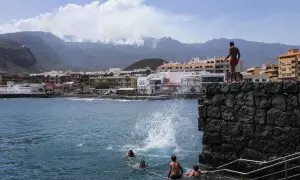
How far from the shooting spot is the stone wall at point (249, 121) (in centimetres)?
1633

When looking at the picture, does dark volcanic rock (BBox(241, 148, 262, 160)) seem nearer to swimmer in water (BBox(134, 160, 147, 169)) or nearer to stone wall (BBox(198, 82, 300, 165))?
stone wall (BBox(198, 82, 300, 165))

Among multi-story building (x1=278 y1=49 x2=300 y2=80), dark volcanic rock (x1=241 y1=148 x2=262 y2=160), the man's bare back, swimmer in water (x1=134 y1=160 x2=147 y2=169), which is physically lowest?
swimmer in water (x1=134 y1=160 x2=147 y2=169)

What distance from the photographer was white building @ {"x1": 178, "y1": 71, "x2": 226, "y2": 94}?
189 m

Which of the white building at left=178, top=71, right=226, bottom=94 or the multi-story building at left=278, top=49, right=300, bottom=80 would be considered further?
the white building at left=178, top=71, right=226, bottom=94

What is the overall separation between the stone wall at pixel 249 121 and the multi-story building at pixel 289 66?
134 meters

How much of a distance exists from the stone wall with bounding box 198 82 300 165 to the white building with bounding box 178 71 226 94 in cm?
16912

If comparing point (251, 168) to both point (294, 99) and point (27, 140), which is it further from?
point (27, 140)

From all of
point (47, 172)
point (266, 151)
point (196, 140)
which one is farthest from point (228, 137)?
point (196, 140)

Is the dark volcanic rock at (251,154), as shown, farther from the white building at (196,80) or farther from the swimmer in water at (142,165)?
the white building at (196,80)

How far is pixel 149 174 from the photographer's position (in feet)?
77.5

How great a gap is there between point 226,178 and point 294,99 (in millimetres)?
4221

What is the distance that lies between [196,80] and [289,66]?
150 ft

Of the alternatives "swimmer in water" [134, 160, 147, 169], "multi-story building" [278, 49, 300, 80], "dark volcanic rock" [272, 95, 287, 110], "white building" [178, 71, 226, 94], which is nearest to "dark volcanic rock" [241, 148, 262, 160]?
"dark volcanic rock" [272, 95, 287, 110]

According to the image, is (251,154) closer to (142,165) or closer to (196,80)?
(142,165)
